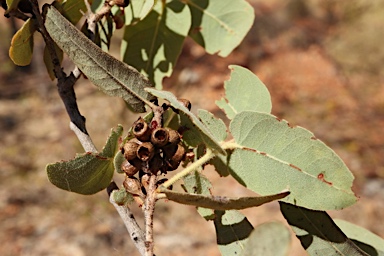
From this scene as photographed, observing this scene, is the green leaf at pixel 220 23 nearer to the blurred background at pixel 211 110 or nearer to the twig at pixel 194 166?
the twig at pixel 194 166

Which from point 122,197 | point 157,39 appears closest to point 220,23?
point 157,39

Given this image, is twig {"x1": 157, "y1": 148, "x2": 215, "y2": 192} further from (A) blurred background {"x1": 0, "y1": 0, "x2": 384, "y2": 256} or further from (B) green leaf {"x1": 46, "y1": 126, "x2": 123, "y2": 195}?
(A) blurred background {"x1": 0, "y1": 0, "x2": 384, "y2": 256}

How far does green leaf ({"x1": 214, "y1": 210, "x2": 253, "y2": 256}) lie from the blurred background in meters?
1.60

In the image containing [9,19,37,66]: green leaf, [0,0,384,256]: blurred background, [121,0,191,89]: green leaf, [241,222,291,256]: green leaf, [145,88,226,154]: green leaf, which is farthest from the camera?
[0,0,384,256]: blurred background

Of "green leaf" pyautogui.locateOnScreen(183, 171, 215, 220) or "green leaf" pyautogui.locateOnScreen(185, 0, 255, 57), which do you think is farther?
"green leaf" pyautogui.locateOnScreen(185, 0, 255, 57)

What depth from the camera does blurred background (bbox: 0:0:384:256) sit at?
371cm

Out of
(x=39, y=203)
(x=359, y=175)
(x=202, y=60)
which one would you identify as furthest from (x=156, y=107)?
(x=202, y=60)

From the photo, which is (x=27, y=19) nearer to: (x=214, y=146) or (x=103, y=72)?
(x=103, y=72)

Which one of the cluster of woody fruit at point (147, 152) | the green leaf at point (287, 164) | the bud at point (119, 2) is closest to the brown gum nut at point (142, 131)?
the cluster of woody fruit at point (147, 152)

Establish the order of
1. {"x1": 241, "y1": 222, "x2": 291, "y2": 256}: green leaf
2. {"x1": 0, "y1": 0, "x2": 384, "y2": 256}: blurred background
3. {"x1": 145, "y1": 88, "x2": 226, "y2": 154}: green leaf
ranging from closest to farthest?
{"x1": 241, "y1": 222, "x2": 291, "y2": 256}: green leaf < {"x1": 145, "y1": 88, "x2": 226, "y2": 154}: green leaf < {"x1": 0, "y1": 0, "x2": 384, "y2": 256}: blurred background

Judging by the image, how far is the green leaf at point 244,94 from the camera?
676mm

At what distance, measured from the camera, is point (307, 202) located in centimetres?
58

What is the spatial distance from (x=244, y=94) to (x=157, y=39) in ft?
0.85

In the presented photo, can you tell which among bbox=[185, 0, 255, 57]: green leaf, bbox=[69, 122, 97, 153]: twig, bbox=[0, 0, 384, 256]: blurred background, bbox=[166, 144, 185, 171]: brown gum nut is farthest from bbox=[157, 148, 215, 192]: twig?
bbox=[0, 0, 384, 256]: blurred background
